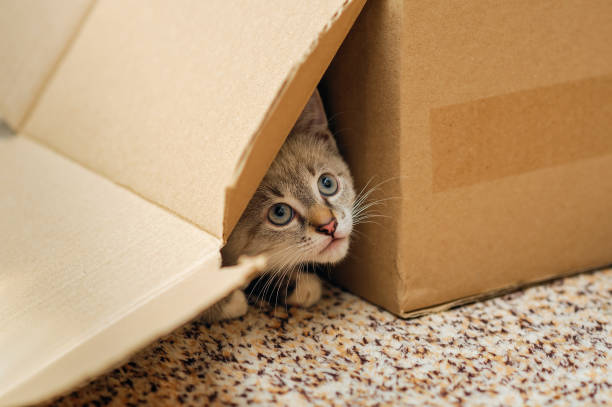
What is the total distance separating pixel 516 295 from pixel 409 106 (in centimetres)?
58

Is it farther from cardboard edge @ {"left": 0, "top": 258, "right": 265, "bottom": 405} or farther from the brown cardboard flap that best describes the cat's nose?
cardboard edge @ {"left": 0, "top": 258, "right": 265, "bottom": 405}

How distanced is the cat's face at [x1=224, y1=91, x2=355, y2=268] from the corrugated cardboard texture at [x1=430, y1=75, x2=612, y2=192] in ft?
0.81

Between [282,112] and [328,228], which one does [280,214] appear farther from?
[282,112]

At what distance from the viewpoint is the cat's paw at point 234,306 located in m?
1.24

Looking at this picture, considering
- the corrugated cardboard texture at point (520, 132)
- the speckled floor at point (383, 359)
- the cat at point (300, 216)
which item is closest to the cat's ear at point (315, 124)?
the cat at point (300, 216)

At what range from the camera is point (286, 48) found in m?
1.01

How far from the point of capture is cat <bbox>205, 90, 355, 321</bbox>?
124cm

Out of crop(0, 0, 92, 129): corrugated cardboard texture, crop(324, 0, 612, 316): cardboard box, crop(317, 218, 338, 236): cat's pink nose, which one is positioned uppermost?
crop(324, 0, 612, 316): cardboard box

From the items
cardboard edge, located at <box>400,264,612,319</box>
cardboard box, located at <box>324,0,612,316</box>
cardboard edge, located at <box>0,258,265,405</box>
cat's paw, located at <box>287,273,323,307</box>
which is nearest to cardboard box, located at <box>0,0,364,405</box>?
cardboard edge, located at <box>0,258,265,405</box>

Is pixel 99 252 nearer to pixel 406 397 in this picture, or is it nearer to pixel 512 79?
pixel 406 397

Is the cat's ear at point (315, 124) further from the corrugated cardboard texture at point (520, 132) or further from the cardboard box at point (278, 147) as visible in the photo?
the corrugated cardboard texture at point (520, 132)

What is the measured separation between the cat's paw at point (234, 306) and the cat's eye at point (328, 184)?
32cm

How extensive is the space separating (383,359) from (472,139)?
0.50m

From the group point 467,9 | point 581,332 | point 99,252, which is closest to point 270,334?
point 99,252
